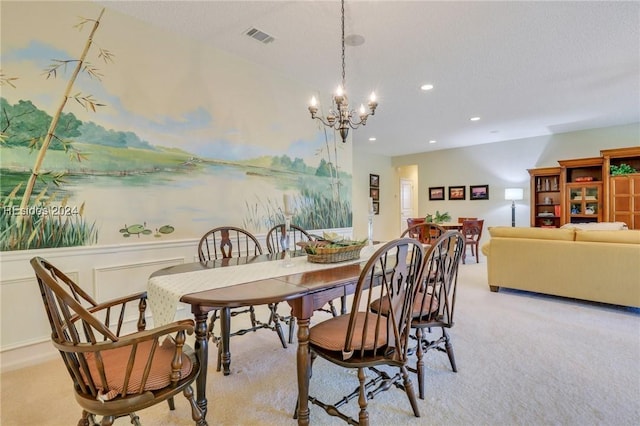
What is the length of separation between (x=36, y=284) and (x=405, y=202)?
28.5 feet

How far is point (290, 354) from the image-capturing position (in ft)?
7.98

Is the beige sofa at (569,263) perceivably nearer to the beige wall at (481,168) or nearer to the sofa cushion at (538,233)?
the sofa cushion at (538,233)

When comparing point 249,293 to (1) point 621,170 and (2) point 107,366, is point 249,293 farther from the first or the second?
(1) point 621,170

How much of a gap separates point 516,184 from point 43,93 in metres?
8.00

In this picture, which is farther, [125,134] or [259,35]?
[259,35]

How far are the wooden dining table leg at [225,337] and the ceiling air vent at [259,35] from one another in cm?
241

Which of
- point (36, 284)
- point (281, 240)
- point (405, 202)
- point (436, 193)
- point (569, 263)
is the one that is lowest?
point (569, 263)

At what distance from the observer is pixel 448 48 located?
3.21 metres

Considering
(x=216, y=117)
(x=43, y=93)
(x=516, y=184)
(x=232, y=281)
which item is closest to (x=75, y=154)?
(x=43, y=93)

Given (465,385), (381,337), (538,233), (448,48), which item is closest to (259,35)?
(448,48)

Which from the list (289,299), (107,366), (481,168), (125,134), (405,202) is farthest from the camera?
(405,202)

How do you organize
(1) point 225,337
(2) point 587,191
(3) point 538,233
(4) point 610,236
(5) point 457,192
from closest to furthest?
(1) point 225,337 < (4) point 610,236 < (3) point 538,233 < (2) point 587,191 < (5) point 457,192

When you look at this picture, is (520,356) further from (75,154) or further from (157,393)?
(75,154)

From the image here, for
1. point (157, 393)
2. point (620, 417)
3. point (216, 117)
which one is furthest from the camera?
point (216, 117)
